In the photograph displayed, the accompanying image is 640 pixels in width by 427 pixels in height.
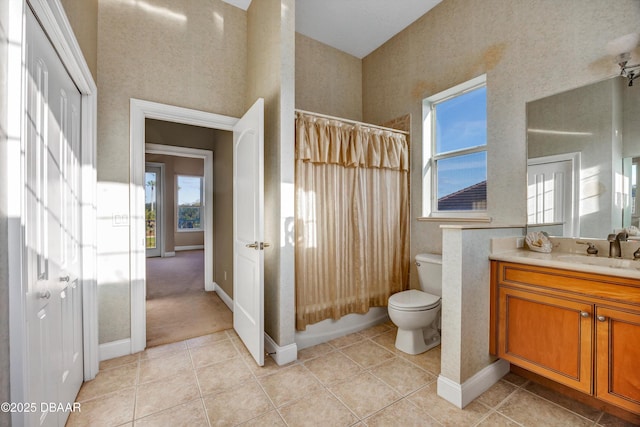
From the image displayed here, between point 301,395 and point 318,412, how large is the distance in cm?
18

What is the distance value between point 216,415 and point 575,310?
206 centimetres

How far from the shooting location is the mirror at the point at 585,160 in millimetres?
1680

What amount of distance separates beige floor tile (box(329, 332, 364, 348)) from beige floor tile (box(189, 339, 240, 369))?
2.74 ft

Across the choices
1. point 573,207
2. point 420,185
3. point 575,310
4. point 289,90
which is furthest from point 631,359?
point 289,90

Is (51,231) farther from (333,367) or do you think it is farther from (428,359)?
(428,359)

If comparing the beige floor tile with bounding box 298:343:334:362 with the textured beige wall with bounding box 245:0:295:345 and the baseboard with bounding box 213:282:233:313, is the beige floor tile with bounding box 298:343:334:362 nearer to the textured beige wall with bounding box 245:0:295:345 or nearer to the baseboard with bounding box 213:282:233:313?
the textured beige wall with bounding box 245:0:295:345

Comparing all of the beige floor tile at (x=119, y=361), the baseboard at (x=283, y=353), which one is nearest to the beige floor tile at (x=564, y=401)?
the baseboard at (x=283, y=353)

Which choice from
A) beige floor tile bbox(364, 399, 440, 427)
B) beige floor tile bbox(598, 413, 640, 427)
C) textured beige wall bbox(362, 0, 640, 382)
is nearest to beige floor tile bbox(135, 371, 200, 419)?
beige floor tile bbox(364, 399, 440, 427)

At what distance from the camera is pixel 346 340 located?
2490 millimetres

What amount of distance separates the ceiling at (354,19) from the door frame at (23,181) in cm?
172

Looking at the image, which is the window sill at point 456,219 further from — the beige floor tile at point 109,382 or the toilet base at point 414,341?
the beige floor tile at point 109,382

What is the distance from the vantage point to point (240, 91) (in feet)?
8.92

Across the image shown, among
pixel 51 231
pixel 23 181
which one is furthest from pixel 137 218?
pixel 23 181

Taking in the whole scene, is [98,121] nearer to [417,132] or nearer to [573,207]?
[417,132]
